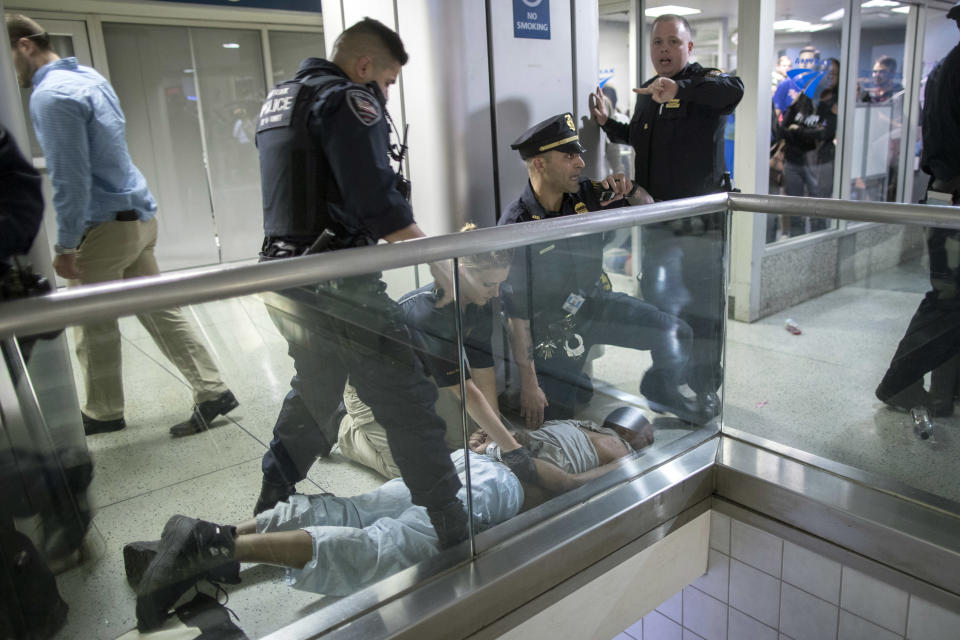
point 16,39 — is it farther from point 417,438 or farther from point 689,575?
point 689,575

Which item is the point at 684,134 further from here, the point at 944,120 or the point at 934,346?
the point at 934,346

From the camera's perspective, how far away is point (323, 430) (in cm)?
167

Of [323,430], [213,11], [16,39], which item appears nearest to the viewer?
[323,430]

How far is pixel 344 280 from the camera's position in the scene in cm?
153

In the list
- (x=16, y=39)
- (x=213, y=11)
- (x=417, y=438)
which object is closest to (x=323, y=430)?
(x=417, y=438)

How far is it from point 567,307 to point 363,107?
802 mm

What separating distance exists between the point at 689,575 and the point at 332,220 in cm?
173

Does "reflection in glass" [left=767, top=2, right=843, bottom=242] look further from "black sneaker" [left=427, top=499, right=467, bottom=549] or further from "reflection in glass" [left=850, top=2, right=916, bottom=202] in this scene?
"black sneaker" [left=427, top=499, right=467, bottom=549]

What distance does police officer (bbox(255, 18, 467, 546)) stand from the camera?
1600 mm

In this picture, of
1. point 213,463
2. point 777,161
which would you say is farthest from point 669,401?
point 777,161

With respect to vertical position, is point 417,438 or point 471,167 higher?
point 471,167

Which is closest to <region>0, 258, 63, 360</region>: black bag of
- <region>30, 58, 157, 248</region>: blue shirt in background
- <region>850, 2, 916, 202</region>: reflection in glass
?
<region>30, 58, 157, 248</region>: blue shirt in background

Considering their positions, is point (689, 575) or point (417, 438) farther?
point (689, 575)

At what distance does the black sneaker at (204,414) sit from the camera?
148 cm
